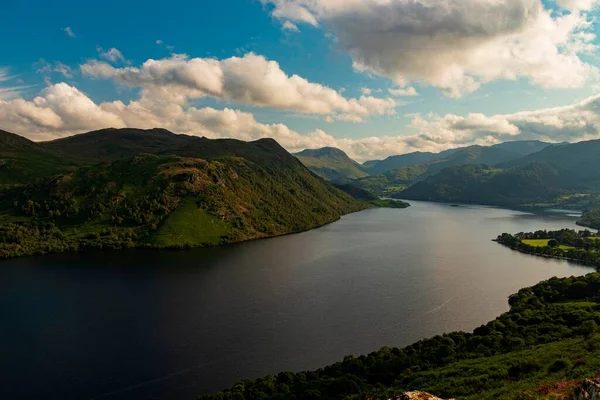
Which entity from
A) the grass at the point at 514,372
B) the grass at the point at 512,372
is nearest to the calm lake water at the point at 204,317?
the grass at the point at 512,372

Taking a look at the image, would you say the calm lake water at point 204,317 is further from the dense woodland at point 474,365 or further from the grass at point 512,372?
the grass at point 512,372

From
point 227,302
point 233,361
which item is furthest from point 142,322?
point 233,361

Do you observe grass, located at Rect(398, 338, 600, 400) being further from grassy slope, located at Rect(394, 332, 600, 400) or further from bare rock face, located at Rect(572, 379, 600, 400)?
bare rock face, located at Rect(572, 379, 600, 400)

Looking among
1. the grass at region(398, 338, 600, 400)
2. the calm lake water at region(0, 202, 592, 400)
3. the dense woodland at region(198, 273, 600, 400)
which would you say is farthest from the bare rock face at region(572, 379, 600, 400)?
the calm lake water at region(0, 202, 592, 400)

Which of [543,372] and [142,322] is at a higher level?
[543,372]

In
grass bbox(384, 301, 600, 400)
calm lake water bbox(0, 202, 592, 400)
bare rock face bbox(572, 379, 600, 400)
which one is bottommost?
calm lake water bbox(0, 202, 592, 400)

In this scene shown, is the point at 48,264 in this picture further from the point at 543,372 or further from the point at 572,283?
the point at 572,283
